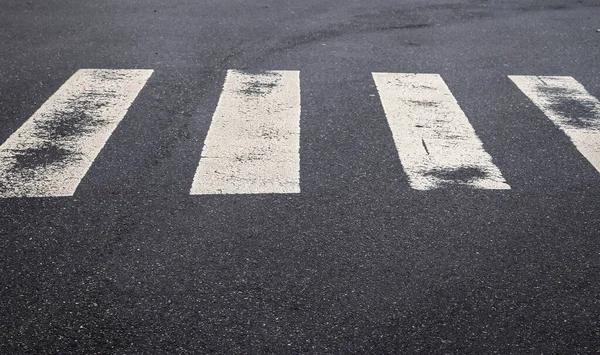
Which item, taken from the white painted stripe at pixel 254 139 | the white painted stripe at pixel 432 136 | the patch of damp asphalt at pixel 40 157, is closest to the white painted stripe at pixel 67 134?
the patch of damp asphalt at pixel 40 157

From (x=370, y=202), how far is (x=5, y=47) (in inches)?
201

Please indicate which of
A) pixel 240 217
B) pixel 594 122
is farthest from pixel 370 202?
pixel 594 122

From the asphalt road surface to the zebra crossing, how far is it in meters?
0.02

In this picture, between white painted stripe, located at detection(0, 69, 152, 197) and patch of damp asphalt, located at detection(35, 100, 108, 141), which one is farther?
patch of damp asphalt, located at detection(35, 100, 108, 141)

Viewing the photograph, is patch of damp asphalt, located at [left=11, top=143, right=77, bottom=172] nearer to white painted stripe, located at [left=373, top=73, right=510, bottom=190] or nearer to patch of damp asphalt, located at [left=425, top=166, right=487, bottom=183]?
white painted stripe, located at [left=373, top=73, right=510, bottom=190]

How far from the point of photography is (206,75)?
7691 millimetres

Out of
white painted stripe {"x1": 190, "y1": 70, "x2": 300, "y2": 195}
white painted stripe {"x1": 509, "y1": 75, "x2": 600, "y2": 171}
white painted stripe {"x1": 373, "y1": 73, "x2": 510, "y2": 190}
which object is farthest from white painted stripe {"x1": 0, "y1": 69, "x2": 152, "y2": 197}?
white painted stripe {"x1": 509, "y1": 75, "x2": 600, "y2": 171}

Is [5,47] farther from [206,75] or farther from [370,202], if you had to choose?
[370,202]

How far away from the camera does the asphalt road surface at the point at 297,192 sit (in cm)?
392

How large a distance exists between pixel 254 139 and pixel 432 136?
1408mm

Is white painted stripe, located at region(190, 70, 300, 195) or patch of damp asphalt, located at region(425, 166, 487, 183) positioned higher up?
white painted stripe, located at region(190, 70, 300, 195)

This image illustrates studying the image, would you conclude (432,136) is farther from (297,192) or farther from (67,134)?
(67,134)

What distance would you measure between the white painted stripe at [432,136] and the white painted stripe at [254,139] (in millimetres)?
822

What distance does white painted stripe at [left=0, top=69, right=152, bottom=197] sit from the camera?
17.5 feet
